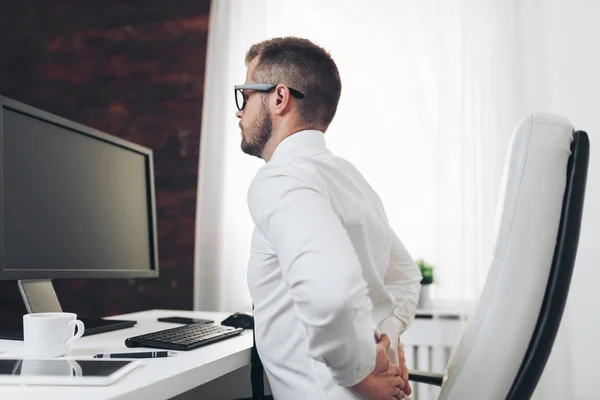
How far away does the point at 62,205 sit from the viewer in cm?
141

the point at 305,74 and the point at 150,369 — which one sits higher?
the point at 305,74

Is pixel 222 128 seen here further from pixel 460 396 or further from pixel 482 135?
pixel 460 396

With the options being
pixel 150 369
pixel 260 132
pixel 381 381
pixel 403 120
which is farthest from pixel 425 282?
pixel 150 369

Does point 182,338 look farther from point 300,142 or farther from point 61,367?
point 300,142

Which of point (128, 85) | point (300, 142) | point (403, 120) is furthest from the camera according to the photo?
point (128, 85)

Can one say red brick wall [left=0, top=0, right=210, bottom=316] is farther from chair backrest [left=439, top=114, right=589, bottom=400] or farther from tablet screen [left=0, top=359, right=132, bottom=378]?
chair backrest [left=439, top=114, right=589, bottom=400]

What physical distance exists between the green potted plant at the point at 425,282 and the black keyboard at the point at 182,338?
98 centimetres

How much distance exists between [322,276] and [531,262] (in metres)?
0.41

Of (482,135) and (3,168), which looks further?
(482,135)

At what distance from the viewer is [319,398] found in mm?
998

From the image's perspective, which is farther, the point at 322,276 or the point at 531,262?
the point at 531,262

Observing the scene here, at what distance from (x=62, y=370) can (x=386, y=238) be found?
2.00 ft

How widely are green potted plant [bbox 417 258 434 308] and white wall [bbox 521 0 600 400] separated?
0.47m

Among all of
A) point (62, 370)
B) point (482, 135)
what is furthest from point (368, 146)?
point (62, 370)
